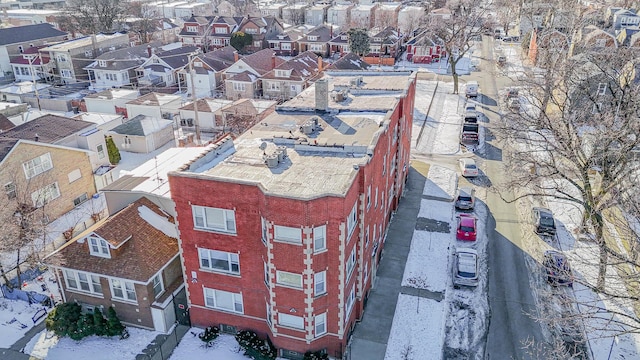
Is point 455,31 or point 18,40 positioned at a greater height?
point 455,31

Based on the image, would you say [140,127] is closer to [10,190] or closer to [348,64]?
[10,190]

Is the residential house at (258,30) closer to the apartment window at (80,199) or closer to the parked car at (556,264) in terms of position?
the apartment window at (80,199)

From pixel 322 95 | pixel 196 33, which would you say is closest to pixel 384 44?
pixel 196 33

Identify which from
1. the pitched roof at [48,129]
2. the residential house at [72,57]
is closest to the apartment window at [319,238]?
the pitched roof at [48,129]

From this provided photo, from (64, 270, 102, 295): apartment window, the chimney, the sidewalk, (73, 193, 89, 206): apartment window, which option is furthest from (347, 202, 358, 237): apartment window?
(73, 193, 89, 206): apartment window

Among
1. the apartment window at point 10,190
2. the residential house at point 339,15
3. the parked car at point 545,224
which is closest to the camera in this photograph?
the parked car at point 545,224

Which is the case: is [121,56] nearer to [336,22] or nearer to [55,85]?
[55,85]
